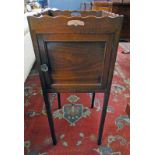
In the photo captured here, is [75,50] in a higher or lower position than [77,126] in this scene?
higher

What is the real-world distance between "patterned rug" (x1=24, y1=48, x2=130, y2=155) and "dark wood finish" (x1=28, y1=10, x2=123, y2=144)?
0.43 metres

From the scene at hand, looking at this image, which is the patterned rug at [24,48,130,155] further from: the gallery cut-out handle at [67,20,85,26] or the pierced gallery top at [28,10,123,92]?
the gallery cut-out handle at [67,20,85,26]

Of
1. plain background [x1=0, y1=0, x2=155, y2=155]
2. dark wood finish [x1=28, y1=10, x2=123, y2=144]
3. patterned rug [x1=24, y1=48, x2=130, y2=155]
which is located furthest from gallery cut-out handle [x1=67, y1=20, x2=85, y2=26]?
patterned rug [x1=24, y1=48, x2=130, y2=155]

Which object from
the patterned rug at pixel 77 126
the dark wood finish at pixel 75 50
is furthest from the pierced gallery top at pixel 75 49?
the patterned rug at pixel 77 126

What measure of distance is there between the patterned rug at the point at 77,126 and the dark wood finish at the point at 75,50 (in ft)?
1.41

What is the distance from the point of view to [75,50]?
2.77ft

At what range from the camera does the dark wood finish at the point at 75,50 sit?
0.74m

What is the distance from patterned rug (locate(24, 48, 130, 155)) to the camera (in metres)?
1.16
